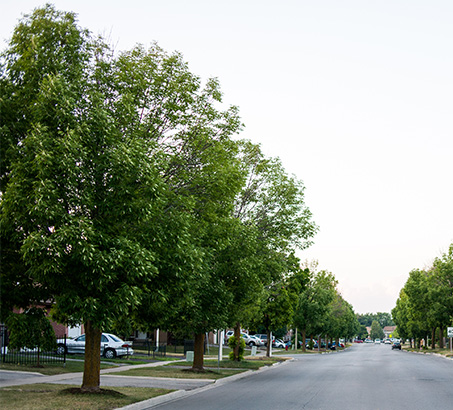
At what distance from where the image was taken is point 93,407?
13.4 meters

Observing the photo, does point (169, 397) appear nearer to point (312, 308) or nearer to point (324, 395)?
point (324, 395)

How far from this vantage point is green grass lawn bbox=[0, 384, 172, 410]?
13508 mm

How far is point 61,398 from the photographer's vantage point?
48.8 ft

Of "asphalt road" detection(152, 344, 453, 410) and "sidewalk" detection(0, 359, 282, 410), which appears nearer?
"asphalt road" detection(152, 344, 453, 410)

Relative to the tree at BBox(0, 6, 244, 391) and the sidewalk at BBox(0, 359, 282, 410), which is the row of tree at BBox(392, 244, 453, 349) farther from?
the tree at BBox(0, 6, 244, 391)

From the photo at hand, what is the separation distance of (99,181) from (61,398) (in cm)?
541

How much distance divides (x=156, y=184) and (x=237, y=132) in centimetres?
731

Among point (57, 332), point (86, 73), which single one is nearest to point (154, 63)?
point (86, 73)

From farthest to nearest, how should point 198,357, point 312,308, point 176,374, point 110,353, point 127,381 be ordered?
point 312,308, point 110,353, point 198,357, point 176,374, point 127,381

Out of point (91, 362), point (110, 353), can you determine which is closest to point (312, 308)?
point (110, 353)

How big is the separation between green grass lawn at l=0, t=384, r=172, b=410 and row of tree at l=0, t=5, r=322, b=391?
0.89 meters

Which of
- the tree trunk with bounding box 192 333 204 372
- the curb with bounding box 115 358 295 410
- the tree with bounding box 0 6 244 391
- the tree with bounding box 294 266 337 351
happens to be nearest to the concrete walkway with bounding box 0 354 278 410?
the curb with bounding box 115 358 295 410

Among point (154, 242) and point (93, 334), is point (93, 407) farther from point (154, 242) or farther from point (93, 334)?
point (154, 242)

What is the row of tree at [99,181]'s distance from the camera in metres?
14.1
